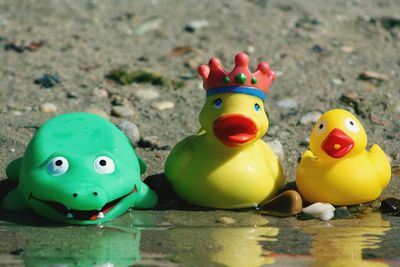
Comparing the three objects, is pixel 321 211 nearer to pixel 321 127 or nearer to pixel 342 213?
pixel 342 213

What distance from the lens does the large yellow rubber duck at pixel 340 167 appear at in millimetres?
5980

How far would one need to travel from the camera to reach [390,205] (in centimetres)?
618

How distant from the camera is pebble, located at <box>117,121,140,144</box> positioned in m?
6.90

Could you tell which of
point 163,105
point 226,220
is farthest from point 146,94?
point 226,220

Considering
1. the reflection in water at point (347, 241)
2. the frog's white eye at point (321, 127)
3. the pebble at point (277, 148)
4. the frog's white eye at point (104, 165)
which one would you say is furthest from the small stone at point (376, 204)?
the frog's white eye at point (104, 165)

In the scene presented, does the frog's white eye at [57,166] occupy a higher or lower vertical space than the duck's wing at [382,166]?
lower

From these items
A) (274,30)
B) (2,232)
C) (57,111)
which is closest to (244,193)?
(2,232)

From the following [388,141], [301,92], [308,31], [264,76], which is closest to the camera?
[264,76]

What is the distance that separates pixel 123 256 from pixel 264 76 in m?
1.61

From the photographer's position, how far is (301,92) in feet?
26.6

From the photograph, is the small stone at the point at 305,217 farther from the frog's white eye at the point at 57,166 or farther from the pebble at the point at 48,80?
the pebble at the point at 48,80

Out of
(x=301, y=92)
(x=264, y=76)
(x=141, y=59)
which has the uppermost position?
(x=141, y=59)

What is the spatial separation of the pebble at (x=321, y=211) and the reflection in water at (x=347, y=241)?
162mm

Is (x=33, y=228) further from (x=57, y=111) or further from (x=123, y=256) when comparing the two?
(x=57, y=111)
